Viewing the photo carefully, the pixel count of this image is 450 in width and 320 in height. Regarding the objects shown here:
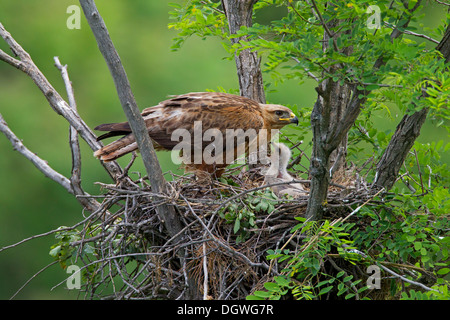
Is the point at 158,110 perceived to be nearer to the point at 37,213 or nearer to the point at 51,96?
the point at 51,96

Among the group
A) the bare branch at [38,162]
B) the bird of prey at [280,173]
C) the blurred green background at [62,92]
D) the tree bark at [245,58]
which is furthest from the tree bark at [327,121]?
the blurred green background at [62,92]

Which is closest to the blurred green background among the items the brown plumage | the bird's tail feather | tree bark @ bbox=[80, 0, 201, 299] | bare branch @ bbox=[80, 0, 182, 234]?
the brown plumage

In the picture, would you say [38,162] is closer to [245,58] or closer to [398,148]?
[245,58]

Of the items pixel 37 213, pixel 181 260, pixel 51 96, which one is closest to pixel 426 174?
pixel 181 260

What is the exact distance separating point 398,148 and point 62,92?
272 inches

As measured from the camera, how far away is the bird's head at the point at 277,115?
4094 millimetres

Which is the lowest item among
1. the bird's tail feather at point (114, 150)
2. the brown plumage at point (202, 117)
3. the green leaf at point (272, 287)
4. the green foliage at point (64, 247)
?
the green foliage at point (64, 247)

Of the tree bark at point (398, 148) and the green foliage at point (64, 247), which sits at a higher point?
the tree bark at point (398, 148)

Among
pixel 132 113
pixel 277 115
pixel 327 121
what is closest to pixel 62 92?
pixel 277 115

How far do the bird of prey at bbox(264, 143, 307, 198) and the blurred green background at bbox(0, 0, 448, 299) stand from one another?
110 inches

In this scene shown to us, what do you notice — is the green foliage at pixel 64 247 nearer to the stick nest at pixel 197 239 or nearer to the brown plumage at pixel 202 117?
the stick nest at pixel 197 239

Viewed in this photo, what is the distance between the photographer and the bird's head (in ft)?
13.4

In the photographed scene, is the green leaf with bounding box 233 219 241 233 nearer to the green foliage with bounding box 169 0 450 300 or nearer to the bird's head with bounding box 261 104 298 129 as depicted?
the green foliage with bounding box 169 0 450 300

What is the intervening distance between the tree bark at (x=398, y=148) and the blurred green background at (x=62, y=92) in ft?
12.1
